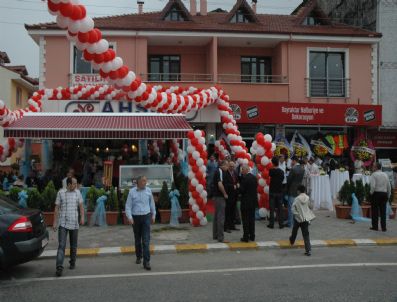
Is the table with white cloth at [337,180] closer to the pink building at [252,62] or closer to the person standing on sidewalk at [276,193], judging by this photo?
the pink building at [252,62]

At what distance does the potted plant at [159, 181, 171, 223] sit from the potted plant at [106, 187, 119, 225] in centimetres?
118

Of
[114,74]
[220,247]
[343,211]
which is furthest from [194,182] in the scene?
[343,211]

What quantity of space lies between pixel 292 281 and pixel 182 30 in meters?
16.7

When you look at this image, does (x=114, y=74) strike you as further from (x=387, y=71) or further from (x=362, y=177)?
(x=387, y=71)

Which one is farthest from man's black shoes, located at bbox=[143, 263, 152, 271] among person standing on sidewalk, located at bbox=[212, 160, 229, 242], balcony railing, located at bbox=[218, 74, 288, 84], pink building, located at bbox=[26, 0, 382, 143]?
balcony railing, located at bbox=[218, 74, 288, 84]

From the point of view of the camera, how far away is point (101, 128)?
14594 millimetres

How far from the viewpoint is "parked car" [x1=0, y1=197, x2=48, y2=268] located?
752 centimetres

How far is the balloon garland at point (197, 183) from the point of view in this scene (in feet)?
41.3

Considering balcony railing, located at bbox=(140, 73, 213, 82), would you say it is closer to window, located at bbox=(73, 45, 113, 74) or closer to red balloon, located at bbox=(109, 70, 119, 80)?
window, located at bbox=(73, 45, 113, 74)

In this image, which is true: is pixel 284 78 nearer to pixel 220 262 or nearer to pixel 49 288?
pixel 220 262

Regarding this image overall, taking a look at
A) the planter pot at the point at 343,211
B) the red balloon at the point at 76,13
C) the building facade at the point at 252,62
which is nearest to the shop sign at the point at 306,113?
the building facade at the point at 252,62

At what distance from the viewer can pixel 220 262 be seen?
909 centimetres

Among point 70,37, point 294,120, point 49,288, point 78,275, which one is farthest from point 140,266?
point 294,120

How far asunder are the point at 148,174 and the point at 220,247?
4.86 metres
